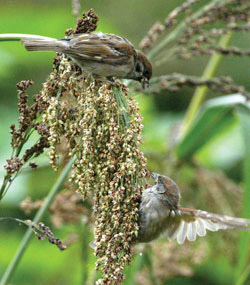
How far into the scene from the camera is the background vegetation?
313 cm

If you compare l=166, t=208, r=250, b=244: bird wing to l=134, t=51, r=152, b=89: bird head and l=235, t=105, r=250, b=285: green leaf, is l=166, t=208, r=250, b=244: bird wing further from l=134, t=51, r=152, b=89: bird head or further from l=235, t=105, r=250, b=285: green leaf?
l=134, t=51, r=152, b=89: bird head

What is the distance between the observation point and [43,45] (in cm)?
204

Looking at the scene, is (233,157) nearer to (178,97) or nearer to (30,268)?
(30,268)

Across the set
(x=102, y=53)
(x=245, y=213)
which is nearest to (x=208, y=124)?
(x=245, y=213)

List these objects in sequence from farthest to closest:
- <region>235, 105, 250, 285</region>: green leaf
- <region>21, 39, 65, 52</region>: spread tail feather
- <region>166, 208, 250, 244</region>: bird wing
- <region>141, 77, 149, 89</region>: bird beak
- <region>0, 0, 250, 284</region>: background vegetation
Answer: <region>0, 0, 250, 284</region>: background vegetation → <region>235, 105, 250, 285</region>: green leaf → <region>141, 77, 149, 89</region>: bird beak → <region>166, 208, 250, 244</region>: bird wing → <region>21, 39, 65, 52</region>: spread tail feather

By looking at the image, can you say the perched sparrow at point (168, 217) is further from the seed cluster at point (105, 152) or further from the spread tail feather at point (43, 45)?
the spread tail feather at point (43, 45)

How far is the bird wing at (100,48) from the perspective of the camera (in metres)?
2.12

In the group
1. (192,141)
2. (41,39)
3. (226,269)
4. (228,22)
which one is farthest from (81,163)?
(226,269)

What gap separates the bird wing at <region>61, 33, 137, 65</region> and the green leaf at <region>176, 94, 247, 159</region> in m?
0.98

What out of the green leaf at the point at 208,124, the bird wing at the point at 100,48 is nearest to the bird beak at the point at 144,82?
the bird wing at the point at 100,48

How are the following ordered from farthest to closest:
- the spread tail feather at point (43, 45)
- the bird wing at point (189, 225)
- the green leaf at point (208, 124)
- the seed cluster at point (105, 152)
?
the green leaf at point (208, 124), the bird wing at point (189, 225), the spread tail feather at point (43, 45), the seed cluster at point (105, 152)

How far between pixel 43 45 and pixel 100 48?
35 centimetres

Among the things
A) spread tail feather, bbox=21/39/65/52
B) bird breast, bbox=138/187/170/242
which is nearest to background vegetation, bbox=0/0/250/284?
bird breast, bbox=138/187/170/242

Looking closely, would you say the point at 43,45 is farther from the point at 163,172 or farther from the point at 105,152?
the point at 163,172
